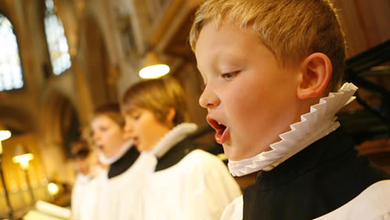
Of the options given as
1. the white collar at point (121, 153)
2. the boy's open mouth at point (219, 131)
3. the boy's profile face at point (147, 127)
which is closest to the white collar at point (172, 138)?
the boy's profile face at point (147, 127)

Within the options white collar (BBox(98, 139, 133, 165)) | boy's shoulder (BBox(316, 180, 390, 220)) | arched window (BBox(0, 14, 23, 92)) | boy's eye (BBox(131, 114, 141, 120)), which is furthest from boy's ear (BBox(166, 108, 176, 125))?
arched window (BBox(0, 14, 23, 92))

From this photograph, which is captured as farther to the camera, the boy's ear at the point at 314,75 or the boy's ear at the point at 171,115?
the boy's ear at the point at 171,115

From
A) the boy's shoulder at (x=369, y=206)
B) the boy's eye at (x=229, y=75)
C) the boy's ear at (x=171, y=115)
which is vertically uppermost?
the boy's ear at (x=171, y=115)

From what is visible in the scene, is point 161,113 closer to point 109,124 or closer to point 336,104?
point 109,124

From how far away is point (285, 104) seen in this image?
0.66 m

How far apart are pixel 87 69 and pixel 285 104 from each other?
41.0 feet

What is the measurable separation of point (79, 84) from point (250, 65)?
558 inches

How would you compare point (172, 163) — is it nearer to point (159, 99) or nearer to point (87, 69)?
point (159, 99)

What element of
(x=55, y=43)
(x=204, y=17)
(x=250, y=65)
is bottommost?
(x=250, y=65)

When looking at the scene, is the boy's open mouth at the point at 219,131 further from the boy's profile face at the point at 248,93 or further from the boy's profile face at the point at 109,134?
the boy's profile face at the point at 109,134

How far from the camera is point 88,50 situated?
12.3m

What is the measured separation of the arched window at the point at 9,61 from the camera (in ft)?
60.1

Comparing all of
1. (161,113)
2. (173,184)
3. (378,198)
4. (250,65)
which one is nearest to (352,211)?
(378,198)

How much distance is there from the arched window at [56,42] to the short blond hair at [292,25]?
15.7 metres
